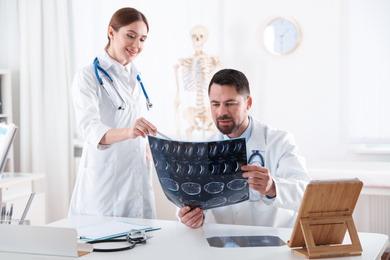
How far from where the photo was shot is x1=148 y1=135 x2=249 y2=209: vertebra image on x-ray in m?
1.45

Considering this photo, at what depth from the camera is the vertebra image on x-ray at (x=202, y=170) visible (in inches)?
57.2

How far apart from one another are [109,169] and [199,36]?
1.68 metres

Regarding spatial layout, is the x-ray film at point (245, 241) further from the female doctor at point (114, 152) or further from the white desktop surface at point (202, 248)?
the female doctor at point (114, 152)

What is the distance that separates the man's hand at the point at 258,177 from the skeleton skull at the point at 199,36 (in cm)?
209

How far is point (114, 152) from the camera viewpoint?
2158mm

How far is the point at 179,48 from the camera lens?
12.6 feet

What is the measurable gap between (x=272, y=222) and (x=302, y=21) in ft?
6.71

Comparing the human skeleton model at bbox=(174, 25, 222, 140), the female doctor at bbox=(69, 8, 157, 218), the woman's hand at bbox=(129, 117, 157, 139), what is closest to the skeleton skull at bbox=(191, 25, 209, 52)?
the human skeleton model at bbox=(174, 25, 222, 140)

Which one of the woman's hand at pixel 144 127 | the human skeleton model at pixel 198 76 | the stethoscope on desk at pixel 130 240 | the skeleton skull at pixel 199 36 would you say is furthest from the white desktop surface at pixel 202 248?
the skeleton skull at pixel 199 36

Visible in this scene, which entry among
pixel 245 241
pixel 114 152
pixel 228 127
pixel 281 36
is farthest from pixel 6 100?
pixel 245 241

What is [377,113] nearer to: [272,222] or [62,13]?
[272,222]

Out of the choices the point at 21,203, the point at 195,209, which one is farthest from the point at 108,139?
the point at 21,203

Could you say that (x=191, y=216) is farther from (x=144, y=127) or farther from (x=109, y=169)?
(x=109, y=169)

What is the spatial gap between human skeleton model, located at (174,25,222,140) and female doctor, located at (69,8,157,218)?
130 centimetres
